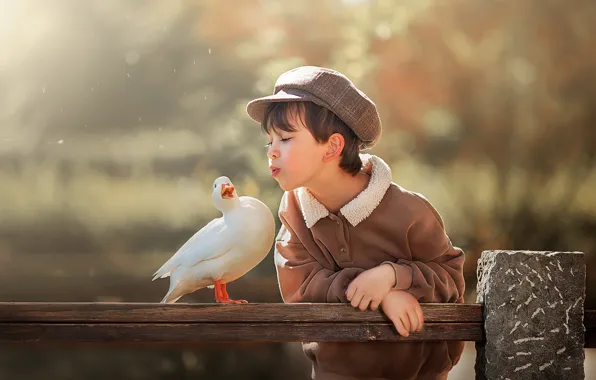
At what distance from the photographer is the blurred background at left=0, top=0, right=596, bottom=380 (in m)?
3.19

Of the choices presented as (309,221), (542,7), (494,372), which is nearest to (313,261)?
(309,221)

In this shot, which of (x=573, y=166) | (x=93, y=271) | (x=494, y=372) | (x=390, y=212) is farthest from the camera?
(x=573, y=166)

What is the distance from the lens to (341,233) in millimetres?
1537

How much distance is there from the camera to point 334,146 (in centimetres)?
151

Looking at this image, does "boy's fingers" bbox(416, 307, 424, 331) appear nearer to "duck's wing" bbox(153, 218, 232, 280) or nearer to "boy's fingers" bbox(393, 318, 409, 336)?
"boy's fingers" bbox(393, 318, 409, 336)

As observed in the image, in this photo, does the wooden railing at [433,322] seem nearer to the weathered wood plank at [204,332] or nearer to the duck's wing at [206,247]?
the weathered wood plank at [204,332]

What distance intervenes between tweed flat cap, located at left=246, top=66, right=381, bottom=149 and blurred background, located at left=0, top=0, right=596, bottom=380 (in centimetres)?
173

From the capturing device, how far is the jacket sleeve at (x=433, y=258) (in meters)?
1.50

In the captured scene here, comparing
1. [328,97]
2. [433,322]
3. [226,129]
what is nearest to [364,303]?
[433,322]

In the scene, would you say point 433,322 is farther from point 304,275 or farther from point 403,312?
point 304,275

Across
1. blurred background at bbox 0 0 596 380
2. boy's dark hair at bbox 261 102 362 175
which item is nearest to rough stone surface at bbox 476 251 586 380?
boy's dark hair at bbox 261 102 362 175

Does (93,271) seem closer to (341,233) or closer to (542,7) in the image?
(341,233)

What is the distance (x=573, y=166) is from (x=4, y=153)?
2.43 metres

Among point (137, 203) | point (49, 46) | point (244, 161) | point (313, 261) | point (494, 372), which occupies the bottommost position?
point (494, 372)
